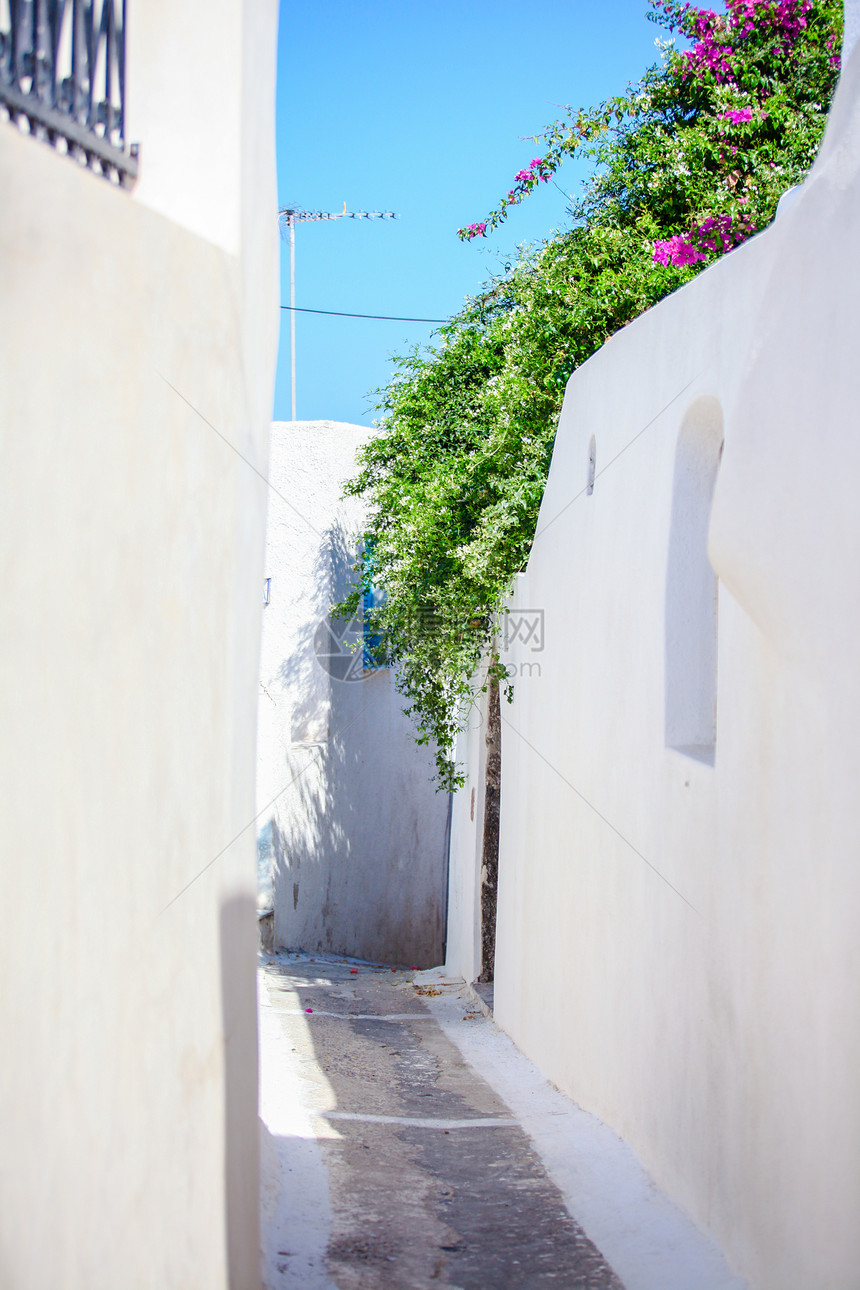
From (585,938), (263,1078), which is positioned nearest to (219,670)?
(585,938)

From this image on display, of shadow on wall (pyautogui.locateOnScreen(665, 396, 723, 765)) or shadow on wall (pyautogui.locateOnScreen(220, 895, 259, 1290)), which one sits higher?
shadow on wall (pyautogui.locateOnScreen(665, 396, 723, 765))

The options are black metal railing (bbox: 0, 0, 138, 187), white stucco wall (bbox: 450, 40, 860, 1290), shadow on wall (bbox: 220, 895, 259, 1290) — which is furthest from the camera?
white stucco wall (bbox: 450, 40, 860, 1290)

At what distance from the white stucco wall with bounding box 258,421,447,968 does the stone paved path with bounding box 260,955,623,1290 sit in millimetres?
6384

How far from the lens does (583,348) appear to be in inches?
345

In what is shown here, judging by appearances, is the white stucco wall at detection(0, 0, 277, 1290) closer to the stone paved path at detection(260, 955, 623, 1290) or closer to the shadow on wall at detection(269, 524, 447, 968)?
the stone paved path at detection(260, 955, 623, 1290)

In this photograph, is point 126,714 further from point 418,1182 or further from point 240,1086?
point 418,1182

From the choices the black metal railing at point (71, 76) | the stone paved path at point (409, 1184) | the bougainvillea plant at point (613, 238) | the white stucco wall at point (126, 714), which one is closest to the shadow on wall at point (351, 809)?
the bougainvillea plant at point (613, 238)

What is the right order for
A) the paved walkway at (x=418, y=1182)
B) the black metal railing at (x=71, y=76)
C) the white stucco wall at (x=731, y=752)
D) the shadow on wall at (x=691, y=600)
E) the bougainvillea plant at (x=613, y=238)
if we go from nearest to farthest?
1. the black metal railing at (x=71, y=76)
2. the white stucco wall at (x=731, y=752)
3. the paved walkway at (x=418, y=1182)
4. the shadow on wall at (x=691, y=600)
5. the bougainvillea plant at (x=613, y=238)

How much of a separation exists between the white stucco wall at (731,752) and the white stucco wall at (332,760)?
7999 millimetres

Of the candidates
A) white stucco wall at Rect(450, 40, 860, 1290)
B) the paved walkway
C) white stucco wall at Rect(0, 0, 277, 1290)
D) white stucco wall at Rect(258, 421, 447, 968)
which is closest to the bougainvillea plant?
white stucco wall at Rect(450, 40, 860, 1290)

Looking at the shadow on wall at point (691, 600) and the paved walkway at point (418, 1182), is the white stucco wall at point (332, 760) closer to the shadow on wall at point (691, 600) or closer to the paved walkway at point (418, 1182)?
the paved walkway at point (418, 1182)

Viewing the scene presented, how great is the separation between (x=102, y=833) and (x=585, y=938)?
453cm

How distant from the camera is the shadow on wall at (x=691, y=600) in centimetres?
525

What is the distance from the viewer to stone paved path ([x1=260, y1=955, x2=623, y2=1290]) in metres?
4.17
